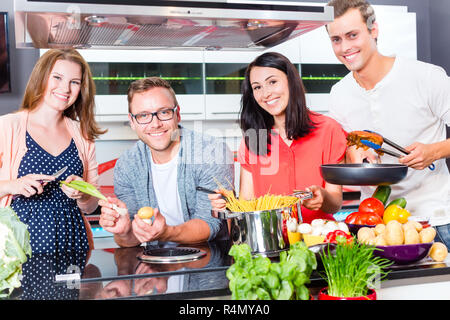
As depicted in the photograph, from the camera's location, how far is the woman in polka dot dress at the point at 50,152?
2197mm

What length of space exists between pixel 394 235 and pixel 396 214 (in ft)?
0.85

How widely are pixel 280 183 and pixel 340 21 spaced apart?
821 mm

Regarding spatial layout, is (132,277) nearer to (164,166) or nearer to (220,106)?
(164,166)

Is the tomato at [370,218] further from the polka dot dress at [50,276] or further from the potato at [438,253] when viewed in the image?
the polka dot dress at [50,276]

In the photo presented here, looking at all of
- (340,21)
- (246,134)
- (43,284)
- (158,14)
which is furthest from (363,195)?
(43,284)

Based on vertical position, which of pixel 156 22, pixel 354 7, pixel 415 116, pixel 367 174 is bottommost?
pixel 367 174

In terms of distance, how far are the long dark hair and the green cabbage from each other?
117 cm

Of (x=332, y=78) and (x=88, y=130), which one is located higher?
(x=332, y=78)

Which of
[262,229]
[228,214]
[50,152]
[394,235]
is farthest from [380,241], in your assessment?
[50,152]

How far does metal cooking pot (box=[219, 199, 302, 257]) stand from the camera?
5.14ft

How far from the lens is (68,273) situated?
151 cm

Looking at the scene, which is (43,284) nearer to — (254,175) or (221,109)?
(254,175)

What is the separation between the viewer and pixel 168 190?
7.35ft

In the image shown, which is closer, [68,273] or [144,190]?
[68,273]
